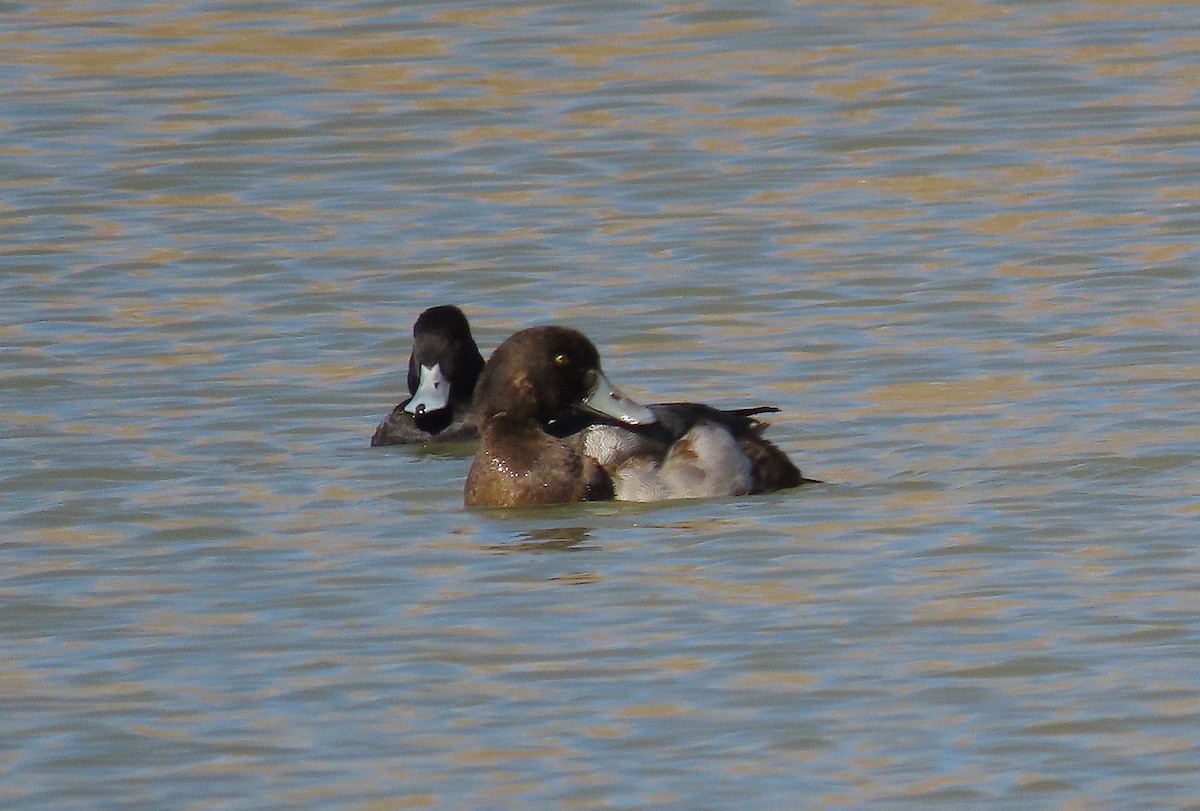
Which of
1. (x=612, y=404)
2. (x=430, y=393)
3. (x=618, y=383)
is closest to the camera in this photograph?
(x=612, y=404)

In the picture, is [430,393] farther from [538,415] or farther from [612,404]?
[612,404]

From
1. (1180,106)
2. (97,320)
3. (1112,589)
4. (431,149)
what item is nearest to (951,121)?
(1180,106)

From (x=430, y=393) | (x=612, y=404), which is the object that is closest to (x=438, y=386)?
(x=430, y=393)

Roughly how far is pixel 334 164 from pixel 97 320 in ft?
12.1

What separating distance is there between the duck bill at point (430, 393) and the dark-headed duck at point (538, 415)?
956mm

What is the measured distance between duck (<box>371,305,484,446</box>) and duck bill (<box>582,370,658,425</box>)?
1.02 meters

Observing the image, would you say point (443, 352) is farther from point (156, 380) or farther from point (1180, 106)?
point (1180, 106)

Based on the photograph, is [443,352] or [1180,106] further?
[1180,106]

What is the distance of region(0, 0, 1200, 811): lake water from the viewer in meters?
7.12

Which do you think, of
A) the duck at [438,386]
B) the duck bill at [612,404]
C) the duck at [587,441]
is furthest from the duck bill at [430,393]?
the duck bill at [612,404]

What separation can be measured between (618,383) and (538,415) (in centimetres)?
169

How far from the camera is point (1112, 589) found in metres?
8.24

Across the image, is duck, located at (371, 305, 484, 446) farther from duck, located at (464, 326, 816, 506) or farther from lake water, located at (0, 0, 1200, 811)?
duck, located at (464, 326, 816, 506)

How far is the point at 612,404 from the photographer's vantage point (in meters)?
10.4
